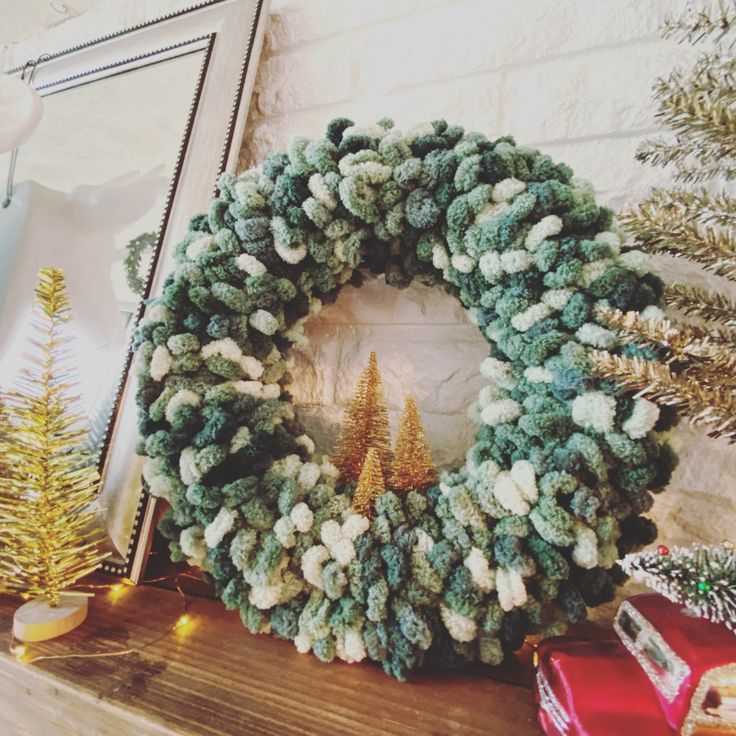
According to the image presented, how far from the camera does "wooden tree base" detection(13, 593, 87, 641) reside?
540 mm

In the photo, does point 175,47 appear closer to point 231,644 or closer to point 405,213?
point 405,213

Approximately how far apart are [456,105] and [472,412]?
1.64ft

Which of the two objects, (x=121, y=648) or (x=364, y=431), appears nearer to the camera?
(x=121, y=648)

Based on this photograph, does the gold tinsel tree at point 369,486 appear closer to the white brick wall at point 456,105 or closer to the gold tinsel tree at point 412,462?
the gold tinsel tree at point 412,462

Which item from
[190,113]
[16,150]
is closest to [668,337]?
[190,113]

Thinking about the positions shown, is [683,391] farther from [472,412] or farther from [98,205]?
[98,205]

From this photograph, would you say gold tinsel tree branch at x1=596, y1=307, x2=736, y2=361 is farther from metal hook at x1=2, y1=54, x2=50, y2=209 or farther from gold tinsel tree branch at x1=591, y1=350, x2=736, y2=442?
metal hook at x1=2, y1=54, x2=50, y2=209

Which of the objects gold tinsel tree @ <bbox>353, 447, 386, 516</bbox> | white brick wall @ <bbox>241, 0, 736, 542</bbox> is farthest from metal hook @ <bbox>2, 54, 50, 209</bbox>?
gold tinsel tree @ <bbox>353, 447, 386, 516</bbox>

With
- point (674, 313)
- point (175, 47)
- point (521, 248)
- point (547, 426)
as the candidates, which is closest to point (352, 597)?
point (547, 426)

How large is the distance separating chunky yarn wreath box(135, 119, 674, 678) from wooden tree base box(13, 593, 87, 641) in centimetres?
14

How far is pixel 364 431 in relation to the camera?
0.63 meters

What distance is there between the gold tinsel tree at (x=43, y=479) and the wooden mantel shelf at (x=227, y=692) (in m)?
0.07

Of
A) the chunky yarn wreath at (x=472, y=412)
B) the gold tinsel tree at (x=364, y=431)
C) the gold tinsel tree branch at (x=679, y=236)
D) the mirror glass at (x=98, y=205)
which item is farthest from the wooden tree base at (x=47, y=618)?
the gold tinsel tree branch at (x=679, y=236)

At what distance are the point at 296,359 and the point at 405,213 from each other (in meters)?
0.34
